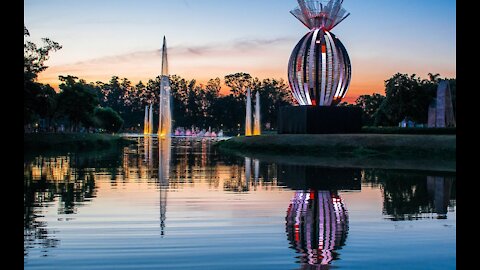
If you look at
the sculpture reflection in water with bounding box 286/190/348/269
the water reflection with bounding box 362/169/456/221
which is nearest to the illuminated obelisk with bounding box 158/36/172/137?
the water reflection with bounding box 362/169/456/221

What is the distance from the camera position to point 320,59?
3631cm

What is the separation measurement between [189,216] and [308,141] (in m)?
23.8

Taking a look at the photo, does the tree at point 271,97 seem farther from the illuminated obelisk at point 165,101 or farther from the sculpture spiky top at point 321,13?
the sculpture spiky top at point 321,13

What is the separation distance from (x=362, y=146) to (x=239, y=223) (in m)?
22.7

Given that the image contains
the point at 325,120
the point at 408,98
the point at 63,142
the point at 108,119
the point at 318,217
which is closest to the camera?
the point at 318,217

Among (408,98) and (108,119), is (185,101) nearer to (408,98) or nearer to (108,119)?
(108,119)

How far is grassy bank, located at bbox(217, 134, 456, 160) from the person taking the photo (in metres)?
28.6

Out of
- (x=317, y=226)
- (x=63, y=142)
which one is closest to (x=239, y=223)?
(x=317, y=226)

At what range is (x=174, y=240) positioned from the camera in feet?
23.5

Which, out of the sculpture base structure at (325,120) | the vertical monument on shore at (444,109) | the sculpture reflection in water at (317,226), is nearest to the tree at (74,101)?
the sculpture base structure at (325,120)

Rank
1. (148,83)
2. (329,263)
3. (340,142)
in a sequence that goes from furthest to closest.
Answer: (148,83) → (340,142) → (329,263)
